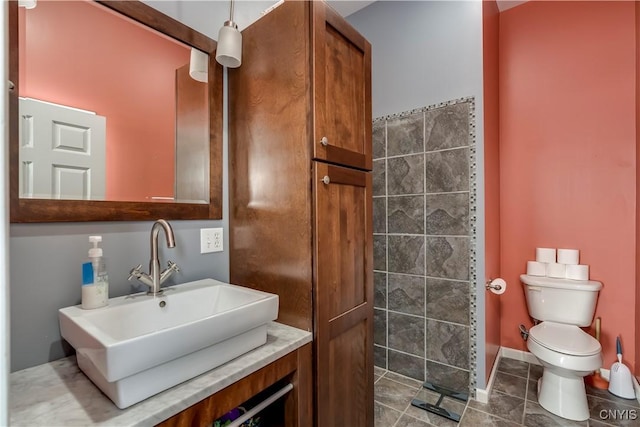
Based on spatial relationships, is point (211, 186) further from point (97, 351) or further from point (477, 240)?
point (477, 240)

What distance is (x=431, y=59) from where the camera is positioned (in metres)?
2.13

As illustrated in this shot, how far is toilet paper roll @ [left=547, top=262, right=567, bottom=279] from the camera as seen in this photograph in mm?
2153

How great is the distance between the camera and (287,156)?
3.84ft

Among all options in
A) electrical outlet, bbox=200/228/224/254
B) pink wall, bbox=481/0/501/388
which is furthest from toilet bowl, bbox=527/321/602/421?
electrical outlet, bbox=200/228/224/254

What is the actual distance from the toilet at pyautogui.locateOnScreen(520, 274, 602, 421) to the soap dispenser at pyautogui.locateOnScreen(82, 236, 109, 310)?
88.3 inches

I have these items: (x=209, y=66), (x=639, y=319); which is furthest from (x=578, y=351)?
(x=209, y=66)

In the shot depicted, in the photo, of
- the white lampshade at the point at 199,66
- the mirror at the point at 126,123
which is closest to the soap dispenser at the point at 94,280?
the mirror at the point at 126,123

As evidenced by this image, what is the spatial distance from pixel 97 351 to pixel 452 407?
1.99 meters

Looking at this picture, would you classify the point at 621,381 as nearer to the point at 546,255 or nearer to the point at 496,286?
the point at 546,255

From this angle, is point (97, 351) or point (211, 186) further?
point (211, 186)

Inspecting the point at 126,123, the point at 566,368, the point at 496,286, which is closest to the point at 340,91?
the point at 126,123

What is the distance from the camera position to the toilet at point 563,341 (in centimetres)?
168

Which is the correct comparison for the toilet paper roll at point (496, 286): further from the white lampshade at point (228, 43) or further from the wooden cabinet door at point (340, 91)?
the white lampshade at point (228, 43)

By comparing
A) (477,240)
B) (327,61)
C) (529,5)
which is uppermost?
(529,5)
